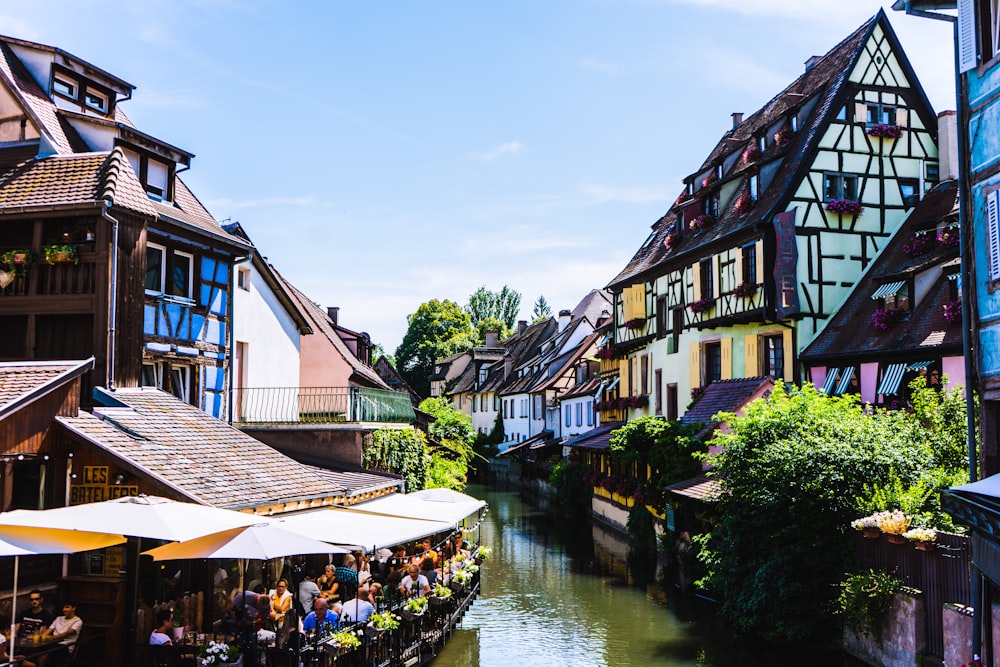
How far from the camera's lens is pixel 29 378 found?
1253 centimetres

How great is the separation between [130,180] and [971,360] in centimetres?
1351

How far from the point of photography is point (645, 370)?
34625 mm

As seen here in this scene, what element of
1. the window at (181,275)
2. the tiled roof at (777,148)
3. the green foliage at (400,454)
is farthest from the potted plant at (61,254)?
the tiled roof at (777,148)

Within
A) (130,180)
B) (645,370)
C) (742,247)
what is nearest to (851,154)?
(742,247)

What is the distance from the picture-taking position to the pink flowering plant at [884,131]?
26.3m

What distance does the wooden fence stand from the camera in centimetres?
1204

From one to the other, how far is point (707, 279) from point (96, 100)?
18042 mm

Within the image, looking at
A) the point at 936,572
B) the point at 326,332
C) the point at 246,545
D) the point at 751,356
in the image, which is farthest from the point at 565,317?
the point at 246,545

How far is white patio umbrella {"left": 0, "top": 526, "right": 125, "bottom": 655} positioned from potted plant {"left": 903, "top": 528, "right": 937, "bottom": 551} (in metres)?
10.2

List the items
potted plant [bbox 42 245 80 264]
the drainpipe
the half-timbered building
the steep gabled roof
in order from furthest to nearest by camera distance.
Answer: the steep gabled roof, the half-timbered building, potted plant [bbox 42 245 80 264], the drainpipe

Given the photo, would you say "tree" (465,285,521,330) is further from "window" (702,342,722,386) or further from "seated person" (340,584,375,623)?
"seated person" (340,584,375,623)

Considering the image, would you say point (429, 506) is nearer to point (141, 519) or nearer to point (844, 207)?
point (141, 519)

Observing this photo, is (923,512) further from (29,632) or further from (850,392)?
(29,632)

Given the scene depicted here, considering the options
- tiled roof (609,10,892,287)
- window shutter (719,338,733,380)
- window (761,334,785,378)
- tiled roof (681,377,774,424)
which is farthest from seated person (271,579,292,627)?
window shutter (719,338,733,380)
